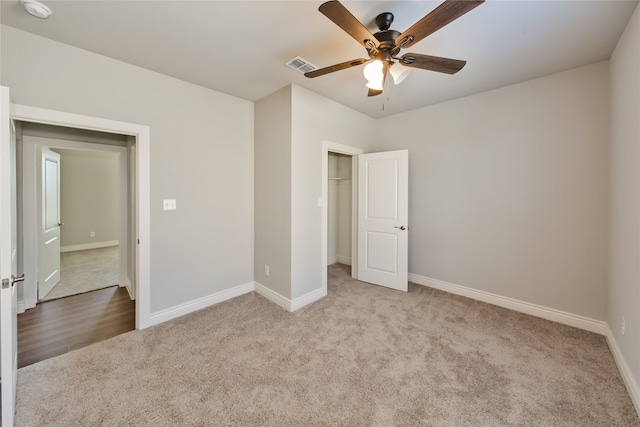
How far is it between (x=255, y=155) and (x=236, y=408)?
2710mm

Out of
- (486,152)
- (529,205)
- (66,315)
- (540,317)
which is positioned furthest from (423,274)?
(66,315)

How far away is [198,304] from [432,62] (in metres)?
3.27

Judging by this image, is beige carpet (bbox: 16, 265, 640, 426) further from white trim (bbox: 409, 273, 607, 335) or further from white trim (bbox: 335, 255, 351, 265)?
white trim (bbox: 335, 255, 351, 265)

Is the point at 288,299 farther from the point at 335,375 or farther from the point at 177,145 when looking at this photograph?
the point at 177,145

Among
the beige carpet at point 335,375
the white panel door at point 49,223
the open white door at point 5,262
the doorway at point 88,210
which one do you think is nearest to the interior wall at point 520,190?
the beige carpet at point 335,375

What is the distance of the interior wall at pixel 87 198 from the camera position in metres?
5.58

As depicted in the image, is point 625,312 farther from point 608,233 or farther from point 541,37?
point 541,37

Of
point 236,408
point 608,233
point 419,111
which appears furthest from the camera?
point 419,111

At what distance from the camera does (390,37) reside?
163 centimetres

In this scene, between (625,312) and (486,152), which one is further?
(486,152)

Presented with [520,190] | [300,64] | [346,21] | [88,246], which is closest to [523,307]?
[520,190]

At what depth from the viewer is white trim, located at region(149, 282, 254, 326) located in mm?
2586

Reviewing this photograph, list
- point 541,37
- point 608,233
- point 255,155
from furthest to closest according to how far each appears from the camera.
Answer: point 255,155
point 608,233
point 541,37

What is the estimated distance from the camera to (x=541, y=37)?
6.44ft
